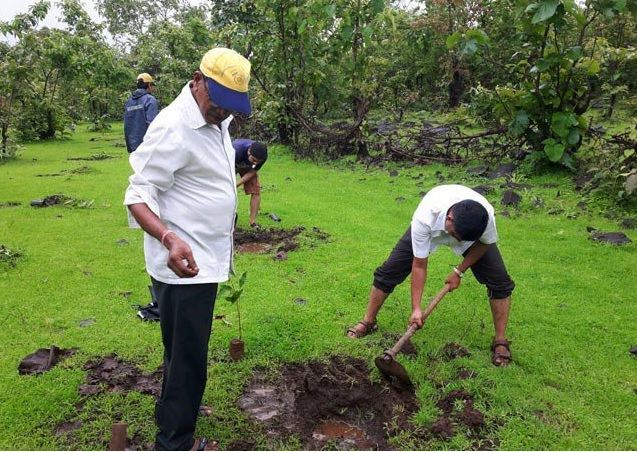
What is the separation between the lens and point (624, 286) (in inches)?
213

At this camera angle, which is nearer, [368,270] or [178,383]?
[178,383]

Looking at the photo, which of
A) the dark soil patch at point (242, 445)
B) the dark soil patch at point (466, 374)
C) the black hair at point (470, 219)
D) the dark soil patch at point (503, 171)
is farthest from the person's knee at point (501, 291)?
the dark soil patch at point (503, 171)

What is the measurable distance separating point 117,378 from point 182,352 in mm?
1456

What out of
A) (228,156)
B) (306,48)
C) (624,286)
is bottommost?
(624,286)

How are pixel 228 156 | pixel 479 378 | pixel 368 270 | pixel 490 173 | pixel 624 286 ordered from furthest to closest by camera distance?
pixel 490 173 < pixel 368 270 < pixel 624 286 < pixel 479 378 < pixel 228 156

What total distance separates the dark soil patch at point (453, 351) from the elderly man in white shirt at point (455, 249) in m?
0.23

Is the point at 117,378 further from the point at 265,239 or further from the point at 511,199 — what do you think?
the point at 511,199

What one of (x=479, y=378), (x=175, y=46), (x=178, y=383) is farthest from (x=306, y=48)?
(x=178, y=383)

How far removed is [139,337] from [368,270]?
2608mm

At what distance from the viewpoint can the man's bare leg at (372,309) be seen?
4396mm

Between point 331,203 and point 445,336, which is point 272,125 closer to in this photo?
point 331,203

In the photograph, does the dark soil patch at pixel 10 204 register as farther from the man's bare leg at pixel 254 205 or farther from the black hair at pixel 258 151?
the black hair at pixel 258 151

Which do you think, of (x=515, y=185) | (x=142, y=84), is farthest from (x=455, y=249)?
(x=515, y=185)

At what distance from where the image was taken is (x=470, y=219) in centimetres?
324
